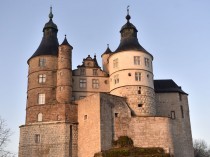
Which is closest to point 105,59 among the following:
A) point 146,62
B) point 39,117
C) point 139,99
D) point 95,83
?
point 95,83

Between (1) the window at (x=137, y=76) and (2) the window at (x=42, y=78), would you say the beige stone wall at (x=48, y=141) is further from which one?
(1) the window at (x=137, y=76)

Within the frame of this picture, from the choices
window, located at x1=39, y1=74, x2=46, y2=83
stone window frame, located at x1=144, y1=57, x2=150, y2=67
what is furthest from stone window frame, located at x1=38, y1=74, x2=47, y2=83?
stone window frame, located at x1=144, y1=57, x2=150, y2=67

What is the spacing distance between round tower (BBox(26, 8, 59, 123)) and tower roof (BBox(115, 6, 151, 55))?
9992 millimetres

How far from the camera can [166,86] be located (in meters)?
54.4

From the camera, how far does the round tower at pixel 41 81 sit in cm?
4750

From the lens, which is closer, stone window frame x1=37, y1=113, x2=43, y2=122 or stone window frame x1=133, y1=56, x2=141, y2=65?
stone window frame x1=37, y1=113, x2=43, y2=122

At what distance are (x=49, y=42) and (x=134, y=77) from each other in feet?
47.3

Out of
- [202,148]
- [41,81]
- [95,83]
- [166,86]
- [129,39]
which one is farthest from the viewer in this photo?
[202,148]

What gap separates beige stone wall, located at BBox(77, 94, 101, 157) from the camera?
42.1 meters

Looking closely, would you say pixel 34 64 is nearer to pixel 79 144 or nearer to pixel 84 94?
pixel 84 94

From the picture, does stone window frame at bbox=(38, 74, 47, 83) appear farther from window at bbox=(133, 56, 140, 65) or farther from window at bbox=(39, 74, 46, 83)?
window at bbox=(133, 56, 140, 65)

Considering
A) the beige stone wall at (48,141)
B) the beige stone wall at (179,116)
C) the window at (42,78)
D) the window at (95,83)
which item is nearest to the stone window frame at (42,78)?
the window at (42,78)

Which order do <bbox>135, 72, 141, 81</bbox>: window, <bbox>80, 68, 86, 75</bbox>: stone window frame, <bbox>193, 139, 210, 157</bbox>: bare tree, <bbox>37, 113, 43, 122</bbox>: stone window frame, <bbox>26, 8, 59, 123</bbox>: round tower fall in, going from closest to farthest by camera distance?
1. <bbox>37, 113, 43, 122</bbox>: stone window frame
2. <bbox>26, 8, 59, 123</bbox>: round tower
3. <bbox>135, 72, 141, 81</bbox>: window
4. <bbox>80, 68, 86, 75</bbox>: stone window frame
5. <bbox>193, 139, 210, 157</bbox>: bare tree

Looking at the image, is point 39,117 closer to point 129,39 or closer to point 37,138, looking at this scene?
point 37,138
